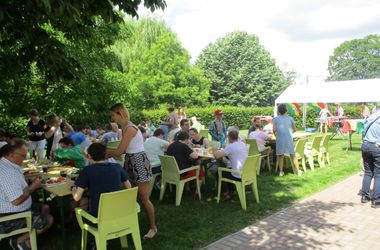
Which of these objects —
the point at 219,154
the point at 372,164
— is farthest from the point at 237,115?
the point at 219,154

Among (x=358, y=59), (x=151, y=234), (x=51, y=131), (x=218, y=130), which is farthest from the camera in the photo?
(x=358, y=59)

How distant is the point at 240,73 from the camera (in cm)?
3628

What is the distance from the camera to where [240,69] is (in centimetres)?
3659

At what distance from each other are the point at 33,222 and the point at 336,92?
13.1 m

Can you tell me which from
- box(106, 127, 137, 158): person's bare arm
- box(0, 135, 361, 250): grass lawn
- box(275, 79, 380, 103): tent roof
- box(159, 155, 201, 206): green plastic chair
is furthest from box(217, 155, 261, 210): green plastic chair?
box(275, 79, 380, 103): tent roof

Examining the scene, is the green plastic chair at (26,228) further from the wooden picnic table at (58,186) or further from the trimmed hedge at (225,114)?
the trimmed hedge at (225,114)

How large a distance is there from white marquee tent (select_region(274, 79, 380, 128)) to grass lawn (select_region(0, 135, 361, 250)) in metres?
5.68

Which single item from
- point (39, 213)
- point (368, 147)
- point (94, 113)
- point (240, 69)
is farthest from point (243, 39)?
point (39, 213)

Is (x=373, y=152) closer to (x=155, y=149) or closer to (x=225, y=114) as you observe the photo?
(x=155, y=149)

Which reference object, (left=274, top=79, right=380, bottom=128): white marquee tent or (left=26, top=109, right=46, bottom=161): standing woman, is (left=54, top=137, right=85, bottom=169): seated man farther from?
(left=274, top=79, right=380, bottom=128): white marquee tent

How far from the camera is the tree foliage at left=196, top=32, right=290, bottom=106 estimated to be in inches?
1435

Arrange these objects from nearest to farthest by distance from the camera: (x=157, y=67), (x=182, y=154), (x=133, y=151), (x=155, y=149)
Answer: (x=133, y=151) → (x=182, y=154) → (x=155, y=149) → (x=157, y=67)

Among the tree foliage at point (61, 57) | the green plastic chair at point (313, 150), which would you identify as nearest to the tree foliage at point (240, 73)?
the tree foliage at point (61, 57)

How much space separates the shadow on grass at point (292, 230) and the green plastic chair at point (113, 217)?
1.18 meters
